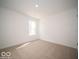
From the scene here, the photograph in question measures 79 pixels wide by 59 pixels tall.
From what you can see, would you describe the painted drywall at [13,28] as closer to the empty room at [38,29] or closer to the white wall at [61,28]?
the empty room at [38,29]

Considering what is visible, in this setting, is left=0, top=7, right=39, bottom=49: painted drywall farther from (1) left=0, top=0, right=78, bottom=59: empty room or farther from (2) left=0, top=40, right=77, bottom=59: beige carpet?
(2) left=0, top=40, right=77, bottom=59: beige carpet

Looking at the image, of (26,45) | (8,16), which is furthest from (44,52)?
(8,16)

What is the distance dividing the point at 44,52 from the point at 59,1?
1.13m

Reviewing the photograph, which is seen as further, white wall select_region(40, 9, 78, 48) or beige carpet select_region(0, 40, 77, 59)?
beige carpet select_region(0, 40, 77, 59)

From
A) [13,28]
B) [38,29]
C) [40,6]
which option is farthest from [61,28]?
[13,28]

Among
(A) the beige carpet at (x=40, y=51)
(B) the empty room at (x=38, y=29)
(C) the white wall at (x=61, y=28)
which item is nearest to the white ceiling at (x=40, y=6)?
(B) the empty room at (x=38, y=29)

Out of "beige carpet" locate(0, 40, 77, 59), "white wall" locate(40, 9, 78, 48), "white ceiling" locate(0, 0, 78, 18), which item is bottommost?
"beige carpet" locate(0, 40, 77, 59)

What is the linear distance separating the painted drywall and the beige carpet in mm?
142

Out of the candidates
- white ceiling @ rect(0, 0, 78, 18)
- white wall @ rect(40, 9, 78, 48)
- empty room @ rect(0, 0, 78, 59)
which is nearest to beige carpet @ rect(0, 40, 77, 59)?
empty room @ rect(0, 0, 78, 59)

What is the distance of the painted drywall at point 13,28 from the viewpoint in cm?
106

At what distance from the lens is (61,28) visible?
109 centimetres

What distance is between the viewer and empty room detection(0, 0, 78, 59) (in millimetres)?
1062

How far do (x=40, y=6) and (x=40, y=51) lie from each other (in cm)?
97

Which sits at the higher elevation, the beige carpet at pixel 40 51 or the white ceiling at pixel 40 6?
the white ceiling at pixel 40 6
